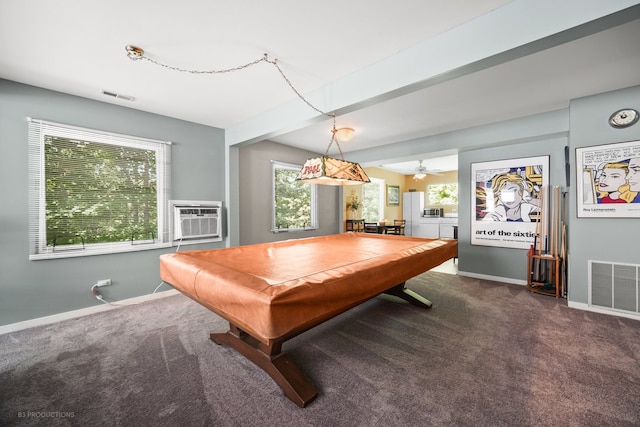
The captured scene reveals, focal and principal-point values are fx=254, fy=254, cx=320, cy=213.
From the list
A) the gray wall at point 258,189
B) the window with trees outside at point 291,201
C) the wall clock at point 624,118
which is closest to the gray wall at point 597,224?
the wall clock at point 624,118

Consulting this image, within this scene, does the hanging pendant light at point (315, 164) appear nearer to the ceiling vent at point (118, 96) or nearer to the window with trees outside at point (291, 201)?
the ceiling vent at point (118, 96)

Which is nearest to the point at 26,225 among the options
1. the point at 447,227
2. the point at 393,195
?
the point at 447,227

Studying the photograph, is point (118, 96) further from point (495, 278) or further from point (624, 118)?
point (495, 278)

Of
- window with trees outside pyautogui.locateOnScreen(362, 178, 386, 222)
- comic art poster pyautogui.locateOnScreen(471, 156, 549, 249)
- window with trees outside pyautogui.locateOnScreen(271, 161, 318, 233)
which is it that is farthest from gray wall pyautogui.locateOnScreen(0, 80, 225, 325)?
window with trees outside pyautogui.locateOnScreen(362, 178, 386, 222)

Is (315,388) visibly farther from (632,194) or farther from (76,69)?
(632,194)

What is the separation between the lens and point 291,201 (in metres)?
5.10

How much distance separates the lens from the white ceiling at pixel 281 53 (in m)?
1.66

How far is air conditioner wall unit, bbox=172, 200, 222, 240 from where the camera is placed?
3.46m

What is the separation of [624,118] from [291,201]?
4551mm

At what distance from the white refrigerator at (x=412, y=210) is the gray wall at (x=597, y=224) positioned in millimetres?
5069

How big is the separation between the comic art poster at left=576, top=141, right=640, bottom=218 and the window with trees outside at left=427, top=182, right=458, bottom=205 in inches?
232

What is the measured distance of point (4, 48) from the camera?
1.99 m

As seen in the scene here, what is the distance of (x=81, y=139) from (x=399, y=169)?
296 inches

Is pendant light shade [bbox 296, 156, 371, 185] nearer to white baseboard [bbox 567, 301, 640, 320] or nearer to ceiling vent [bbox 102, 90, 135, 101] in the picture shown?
ceiling vent [bbox 102, 90, 135, 101]
